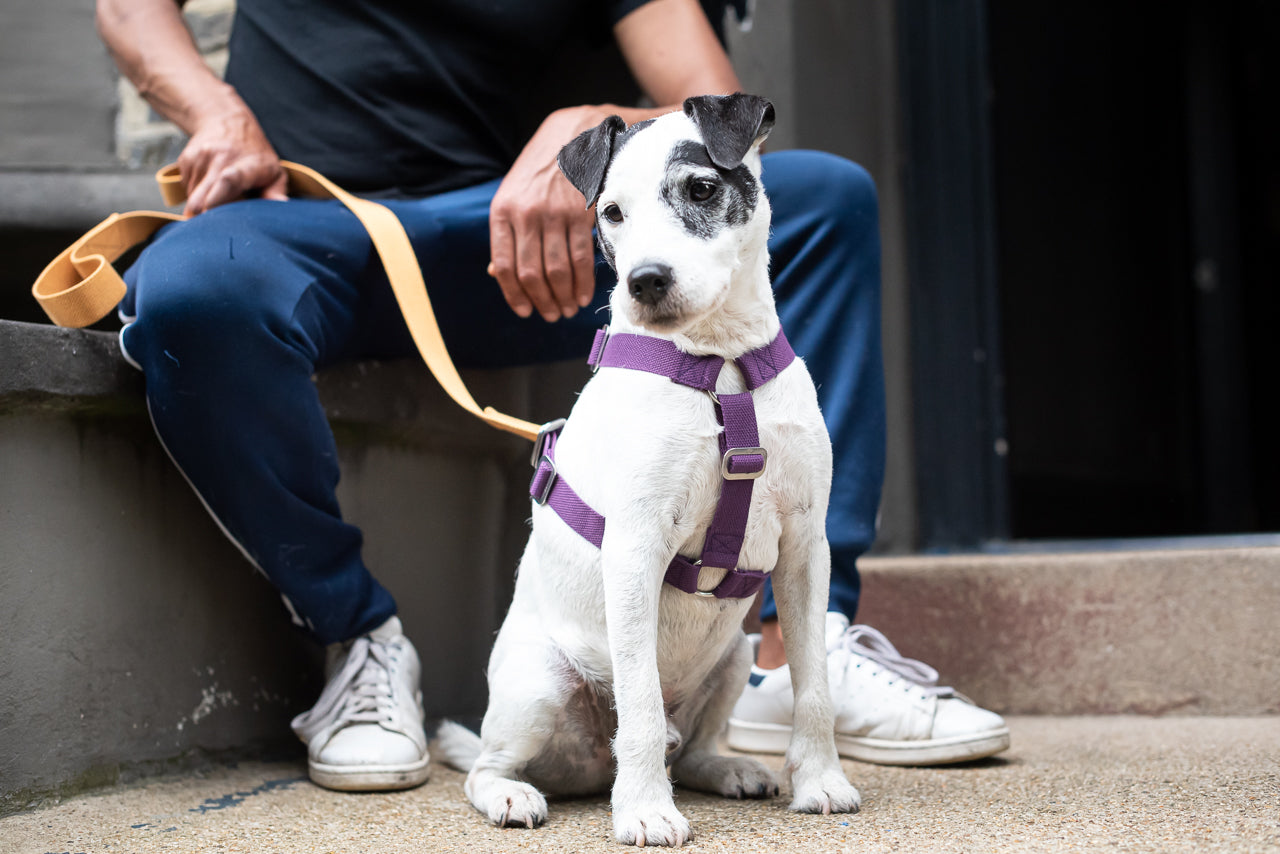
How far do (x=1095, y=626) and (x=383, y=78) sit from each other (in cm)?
213

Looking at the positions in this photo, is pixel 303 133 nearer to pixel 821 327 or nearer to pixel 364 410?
pixel 364 410

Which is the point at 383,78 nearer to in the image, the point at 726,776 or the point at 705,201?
the point at 705,201

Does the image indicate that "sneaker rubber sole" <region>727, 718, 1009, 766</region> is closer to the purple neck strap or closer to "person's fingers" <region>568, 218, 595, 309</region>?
the purple neck strap

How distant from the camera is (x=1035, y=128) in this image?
4.59 meters

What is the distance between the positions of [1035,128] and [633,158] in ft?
11.9

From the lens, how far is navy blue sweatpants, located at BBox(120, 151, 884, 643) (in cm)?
186

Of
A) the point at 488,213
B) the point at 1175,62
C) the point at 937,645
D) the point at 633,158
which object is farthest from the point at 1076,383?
the point at 633,158

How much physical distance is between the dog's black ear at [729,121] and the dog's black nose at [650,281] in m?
0.22

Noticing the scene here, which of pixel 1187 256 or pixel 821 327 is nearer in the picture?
pixel 821 327

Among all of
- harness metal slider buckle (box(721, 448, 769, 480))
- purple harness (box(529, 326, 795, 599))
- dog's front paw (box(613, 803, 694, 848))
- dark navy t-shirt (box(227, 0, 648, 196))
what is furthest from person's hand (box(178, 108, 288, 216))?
dog's front paw (box(613, 803, 694, 848))

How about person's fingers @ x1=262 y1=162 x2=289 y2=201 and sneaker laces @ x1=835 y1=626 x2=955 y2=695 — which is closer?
sneaker laces @ x1=835 y1=626 x2=955 y2=695

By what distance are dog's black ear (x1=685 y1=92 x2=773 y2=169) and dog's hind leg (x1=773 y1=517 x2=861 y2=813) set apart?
551 mm

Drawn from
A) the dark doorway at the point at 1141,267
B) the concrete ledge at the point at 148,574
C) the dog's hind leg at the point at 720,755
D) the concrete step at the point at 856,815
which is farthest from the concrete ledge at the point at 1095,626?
the dark doorway at the point at 1141,267

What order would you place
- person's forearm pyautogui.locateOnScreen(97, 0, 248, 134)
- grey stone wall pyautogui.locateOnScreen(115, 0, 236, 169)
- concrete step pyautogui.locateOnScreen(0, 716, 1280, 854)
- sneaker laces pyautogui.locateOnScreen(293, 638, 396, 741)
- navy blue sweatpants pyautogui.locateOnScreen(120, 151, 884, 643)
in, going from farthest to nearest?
grey stone wall pyautogui.locateOnScreen(115, 0, 236, 169) → person's forearm pyautogui.locateOnScreen(97, 0, 248, 134) → sneaker laces pyautogui.locateOnScreen(293, 638, 396, 741) → navy blue sweatpants pyautogui.locateOnScreen(120, 151, 884, 643) → concrete step pyautogui.locateOnScreen(0, 716, 1280, 854)
